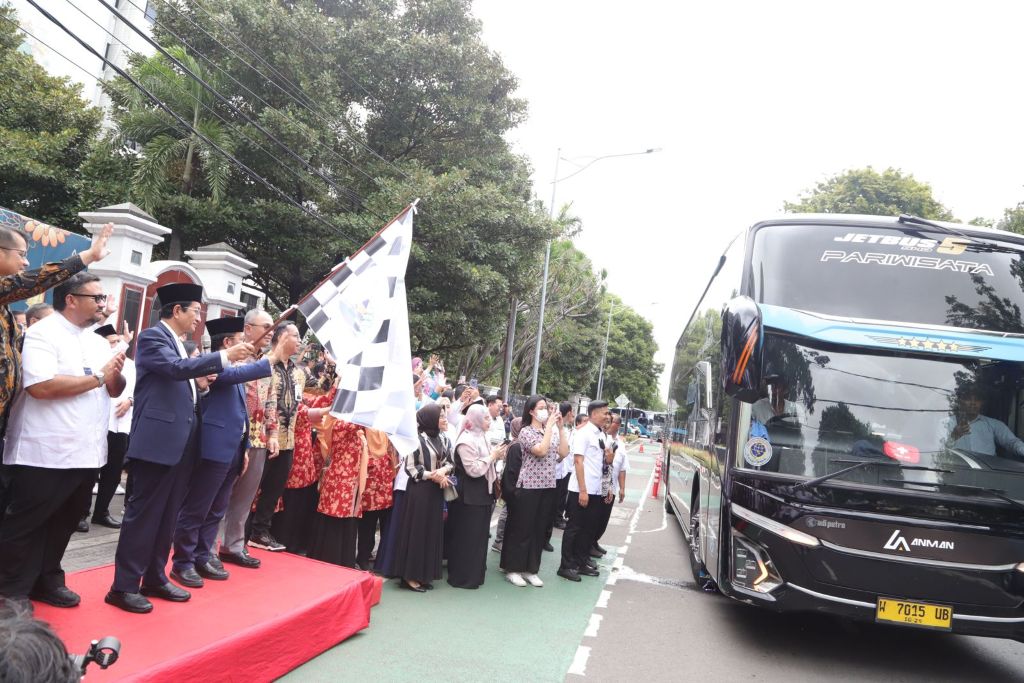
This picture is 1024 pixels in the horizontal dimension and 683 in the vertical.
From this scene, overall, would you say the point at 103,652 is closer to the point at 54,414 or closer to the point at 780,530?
the point at 54,414

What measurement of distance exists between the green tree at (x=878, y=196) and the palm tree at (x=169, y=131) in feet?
65.0

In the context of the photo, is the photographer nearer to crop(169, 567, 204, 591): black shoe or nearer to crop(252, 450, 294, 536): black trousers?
crop(169, 567, 204, 591): black shoe

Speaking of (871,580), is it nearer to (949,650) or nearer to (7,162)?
(949,650)

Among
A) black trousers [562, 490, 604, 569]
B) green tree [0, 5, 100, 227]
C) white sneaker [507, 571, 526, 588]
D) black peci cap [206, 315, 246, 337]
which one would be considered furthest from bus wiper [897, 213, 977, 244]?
green tree [0, 5, 100, 227]

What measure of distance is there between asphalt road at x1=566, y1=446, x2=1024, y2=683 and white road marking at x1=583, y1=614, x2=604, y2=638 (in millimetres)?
27

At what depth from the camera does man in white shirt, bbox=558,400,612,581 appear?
8141 millimetres

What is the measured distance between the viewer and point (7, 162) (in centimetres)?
1531

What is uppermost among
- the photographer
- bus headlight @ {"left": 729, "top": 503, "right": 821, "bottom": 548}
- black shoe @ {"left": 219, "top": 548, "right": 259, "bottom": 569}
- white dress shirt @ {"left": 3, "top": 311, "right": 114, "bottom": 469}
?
white dress shirt @ {"left": 3, "top": 311, "right": 114, "bottom": 469}

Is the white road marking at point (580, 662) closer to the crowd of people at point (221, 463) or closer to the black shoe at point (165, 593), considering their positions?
Result: the crowd of people at point (221, 463)

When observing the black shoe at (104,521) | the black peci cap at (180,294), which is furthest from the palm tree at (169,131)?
the black peci cap at (180,294)

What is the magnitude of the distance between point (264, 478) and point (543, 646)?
272 cm

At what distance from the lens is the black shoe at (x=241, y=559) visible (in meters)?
5.54

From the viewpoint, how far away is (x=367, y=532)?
7.23 meters

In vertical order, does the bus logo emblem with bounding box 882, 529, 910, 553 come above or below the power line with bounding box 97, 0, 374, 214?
below
